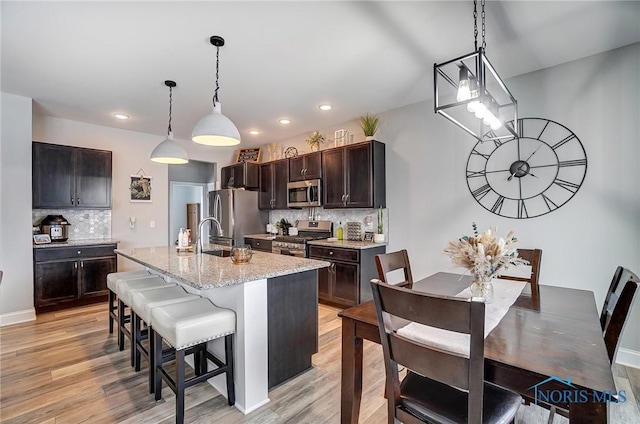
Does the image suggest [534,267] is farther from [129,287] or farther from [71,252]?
[71,252]

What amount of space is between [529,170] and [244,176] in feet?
14.3

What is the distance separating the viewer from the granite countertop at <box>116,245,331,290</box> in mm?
1806

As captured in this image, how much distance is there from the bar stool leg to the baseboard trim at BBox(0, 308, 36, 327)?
3.37m

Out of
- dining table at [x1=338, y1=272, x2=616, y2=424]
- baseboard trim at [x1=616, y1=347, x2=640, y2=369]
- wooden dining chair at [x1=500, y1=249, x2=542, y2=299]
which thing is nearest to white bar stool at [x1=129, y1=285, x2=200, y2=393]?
dining table at [x1=338, y1=272, x2=616, y2=424]

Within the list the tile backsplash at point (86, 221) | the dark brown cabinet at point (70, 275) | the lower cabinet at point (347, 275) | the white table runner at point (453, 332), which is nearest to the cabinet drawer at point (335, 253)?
the lower cabinet at point (347, 275)

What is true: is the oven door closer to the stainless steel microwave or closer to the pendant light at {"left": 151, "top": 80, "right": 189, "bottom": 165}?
the stainless steel microwave

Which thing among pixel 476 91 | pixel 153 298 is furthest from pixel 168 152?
pixel 476 91

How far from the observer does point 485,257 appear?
156 centimetres

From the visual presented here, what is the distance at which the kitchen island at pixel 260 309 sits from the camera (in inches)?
75.9

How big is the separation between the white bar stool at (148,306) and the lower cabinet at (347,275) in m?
2.02

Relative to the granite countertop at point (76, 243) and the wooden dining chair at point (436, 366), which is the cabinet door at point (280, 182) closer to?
the granite countertop at point (76, 243)

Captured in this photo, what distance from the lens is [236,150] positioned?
6258mm

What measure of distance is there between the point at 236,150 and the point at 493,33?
506cm

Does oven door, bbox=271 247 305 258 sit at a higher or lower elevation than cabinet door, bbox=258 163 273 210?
lower
